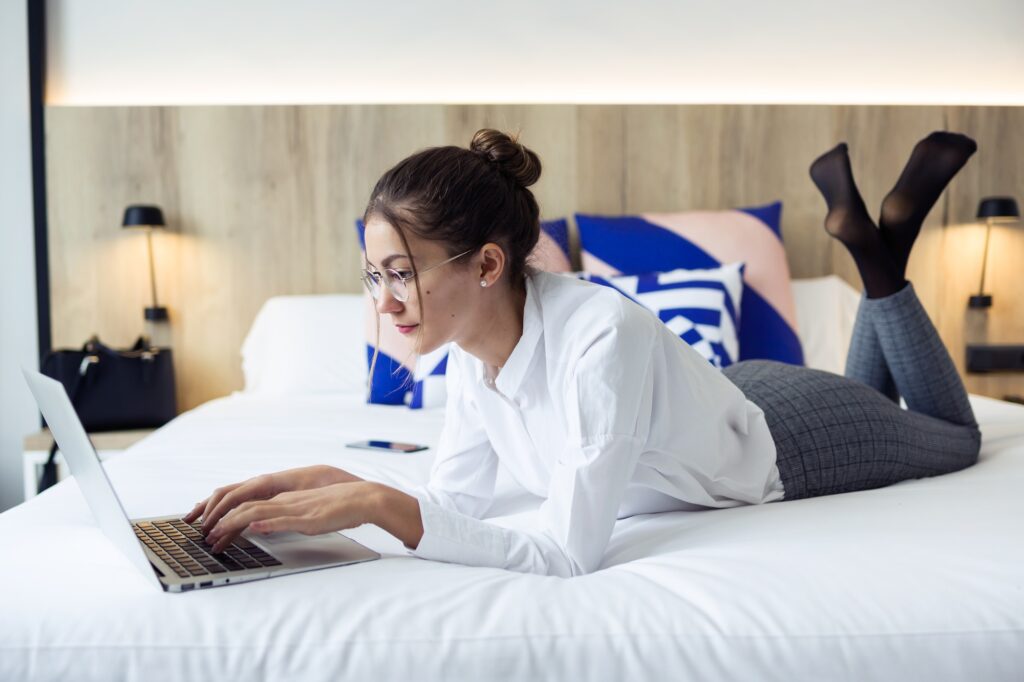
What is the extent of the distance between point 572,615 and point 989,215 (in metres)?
2.68

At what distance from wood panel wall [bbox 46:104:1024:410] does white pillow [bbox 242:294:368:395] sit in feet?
0.60

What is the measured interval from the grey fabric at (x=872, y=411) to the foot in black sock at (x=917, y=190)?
0.14 m

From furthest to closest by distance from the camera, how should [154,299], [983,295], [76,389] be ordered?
1. [983,295]
2. [154,299]
3. [76,389]

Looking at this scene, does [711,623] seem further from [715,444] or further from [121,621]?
[121,621]

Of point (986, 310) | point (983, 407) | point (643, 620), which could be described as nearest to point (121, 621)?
point (643, 620)

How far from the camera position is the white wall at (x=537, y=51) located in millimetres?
2877

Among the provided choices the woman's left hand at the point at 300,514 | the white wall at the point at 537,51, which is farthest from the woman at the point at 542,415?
the white wall at the point at 537,51

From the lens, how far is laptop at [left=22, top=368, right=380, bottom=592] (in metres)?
0.88

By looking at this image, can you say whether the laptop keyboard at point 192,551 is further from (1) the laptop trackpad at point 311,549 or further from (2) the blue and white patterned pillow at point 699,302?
(2) the blue and white patterned pillow at point 699,302

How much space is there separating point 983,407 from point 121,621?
2118 millimetres

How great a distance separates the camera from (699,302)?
7.79ft

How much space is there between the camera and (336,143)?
288cm

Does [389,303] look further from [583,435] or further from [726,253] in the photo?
[726,253]

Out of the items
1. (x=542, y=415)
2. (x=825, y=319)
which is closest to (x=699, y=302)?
(x=825, y=319)
